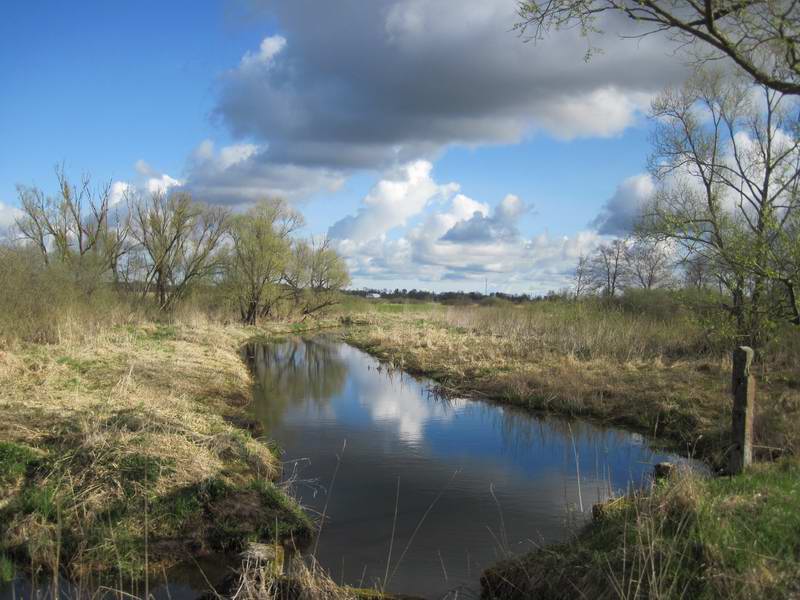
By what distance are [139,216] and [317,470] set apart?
98.0ft

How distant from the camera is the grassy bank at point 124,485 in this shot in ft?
20.8

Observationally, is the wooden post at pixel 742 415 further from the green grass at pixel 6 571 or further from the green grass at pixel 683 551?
the green grass at pixel 6 571

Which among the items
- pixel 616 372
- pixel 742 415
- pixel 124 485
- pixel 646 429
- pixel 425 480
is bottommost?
pixel 425 480

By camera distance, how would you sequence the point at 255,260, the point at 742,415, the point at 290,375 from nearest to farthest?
1. the point at 742,415
2. the point at 290,375
3. the point at 255,260

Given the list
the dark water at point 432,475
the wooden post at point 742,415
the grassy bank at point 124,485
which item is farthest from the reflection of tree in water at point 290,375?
the wooden post at point 742,415

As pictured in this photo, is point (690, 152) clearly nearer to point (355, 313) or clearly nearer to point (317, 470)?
point (317, 470)

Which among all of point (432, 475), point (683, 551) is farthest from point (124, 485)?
point (683, 551)

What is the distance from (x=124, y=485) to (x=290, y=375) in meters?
14.8

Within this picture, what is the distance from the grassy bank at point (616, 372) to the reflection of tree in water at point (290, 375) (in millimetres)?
2951

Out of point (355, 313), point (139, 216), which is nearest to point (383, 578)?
point (139, 216)

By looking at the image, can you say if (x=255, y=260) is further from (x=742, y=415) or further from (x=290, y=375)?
(x=742, y=415)

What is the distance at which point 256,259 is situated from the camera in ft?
135

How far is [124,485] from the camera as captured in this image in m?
7.10

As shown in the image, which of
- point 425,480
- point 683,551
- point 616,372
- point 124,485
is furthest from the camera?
point 616,372
